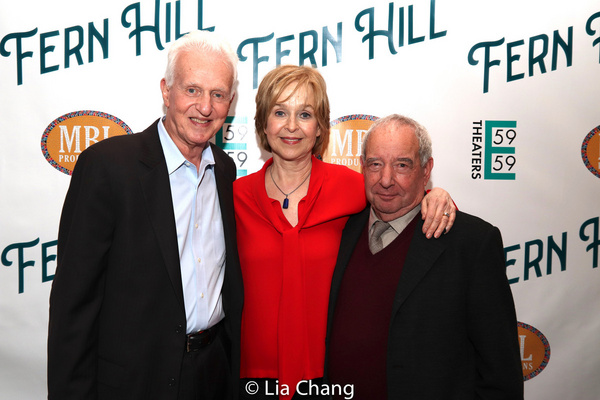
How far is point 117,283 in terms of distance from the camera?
1.53m

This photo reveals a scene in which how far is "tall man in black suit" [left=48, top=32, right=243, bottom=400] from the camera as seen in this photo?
1464mm

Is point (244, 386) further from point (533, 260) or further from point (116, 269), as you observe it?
point (533, 260)

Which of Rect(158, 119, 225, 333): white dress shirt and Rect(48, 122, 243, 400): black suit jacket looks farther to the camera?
Rect(158, 119, 225, 333): white dress shirt

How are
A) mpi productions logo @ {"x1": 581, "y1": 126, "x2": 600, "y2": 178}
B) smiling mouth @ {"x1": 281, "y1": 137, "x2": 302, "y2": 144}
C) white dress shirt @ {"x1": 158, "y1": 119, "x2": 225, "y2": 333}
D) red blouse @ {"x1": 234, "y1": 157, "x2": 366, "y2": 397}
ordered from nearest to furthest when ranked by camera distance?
1. white dress shirt @ {"x1": 158, "y1": 119, "x2": 225, "y2": 333}
2. red blouse @ {"x1": 234, "y1": 157, "x2": 366, "y2": 397}
3. smiling mouth @ {"x1": 281, "y1": 137, "x2": 302, "y2": 144}
4. mpi productions logo @ {"x1": 581, "y1": 126, "x2": 600, "y2": 178}

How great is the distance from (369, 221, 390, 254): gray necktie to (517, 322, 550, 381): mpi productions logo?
1.62m

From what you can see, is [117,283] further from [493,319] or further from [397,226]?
[493,319]

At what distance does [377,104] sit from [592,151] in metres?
1.28

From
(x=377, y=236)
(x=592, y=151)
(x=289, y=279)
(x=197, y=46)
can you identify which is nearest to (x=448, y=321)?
(x=377, y=236)

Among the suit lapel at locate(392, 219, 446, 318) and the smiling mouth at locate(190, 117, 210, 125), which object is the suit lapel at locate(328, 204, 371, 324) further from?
the smiling mouth at locate(190, 117, 210, 125)

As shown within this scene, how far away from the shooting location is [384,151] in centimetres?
163

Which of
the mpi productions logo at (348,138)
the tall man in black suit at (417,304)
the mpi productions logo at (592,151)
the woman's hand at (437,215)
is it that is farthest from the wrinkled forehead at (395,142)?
the mpi productions logo at (592,151)

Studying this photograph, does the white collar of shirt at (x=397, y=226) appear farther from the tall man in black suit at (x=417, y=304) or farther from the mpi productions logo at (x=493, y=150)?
the mpi productions logo at (x=493, y=150)

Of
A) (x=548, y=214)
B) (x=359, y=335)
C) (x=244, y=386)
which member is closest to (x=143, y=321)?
(x=244, y=386)

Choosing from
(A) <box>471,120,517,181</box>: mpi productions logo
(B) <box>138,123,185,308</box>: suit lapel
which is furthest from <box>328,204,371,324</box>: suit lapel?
(A) <box>471,120,517,181</box>: mpi productions logo
